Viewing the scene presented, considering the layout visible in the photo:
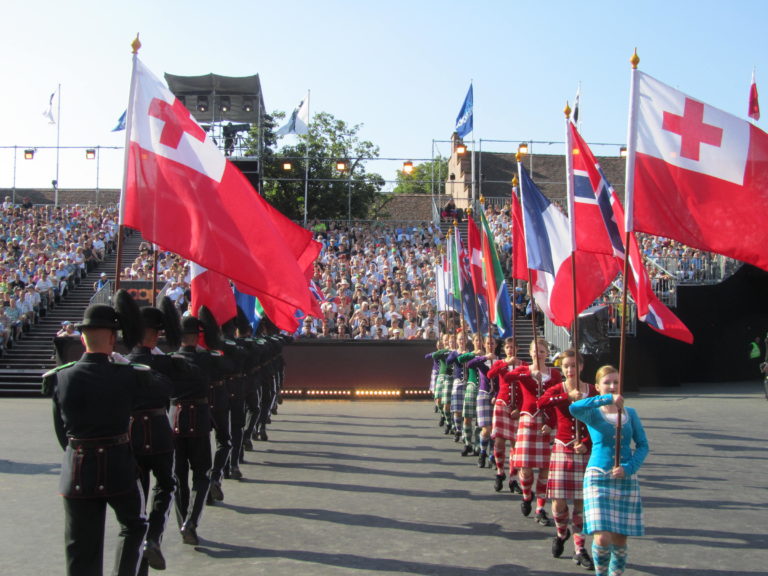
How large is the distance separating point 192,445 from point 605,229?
4814 mm

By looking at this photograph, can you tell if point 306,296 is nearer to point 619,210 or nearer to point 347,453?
point 619,210

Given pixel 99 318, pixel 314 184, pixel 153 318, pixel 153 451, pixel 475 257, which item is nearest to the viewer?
pixel 99 318

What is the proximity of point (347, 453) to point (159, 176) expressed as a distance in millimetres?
7019

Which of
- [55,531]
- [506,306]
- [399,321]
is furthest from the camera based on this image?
[399,321]

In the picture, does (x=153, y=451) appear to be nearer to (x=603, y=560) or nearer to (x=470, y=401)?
(x=603, y=560)

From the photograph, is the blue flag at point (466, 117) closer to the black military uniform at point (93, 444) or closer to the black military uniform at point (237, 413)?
the black military uniform at point (237, 413)

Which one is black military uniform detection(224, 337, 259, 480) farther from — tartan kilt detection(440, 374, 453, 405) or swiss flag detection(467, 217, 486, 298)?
tartan kilt detection(440, 374, 453, 405)

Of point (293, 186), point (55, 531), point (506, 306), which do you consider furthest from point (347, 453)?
point (293, 186)

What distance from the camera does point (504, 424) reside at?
1040 centimetres

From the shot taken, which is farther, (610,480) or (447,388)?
(447,388)

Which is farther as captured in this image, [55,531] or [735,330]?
[735,330]

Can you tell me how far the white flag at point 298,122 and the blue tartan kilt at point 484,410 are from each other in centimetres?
2629

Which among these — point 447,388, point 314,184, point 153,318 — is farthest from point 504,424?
point 314,184

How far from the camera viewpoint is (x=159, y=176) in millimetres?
7840
